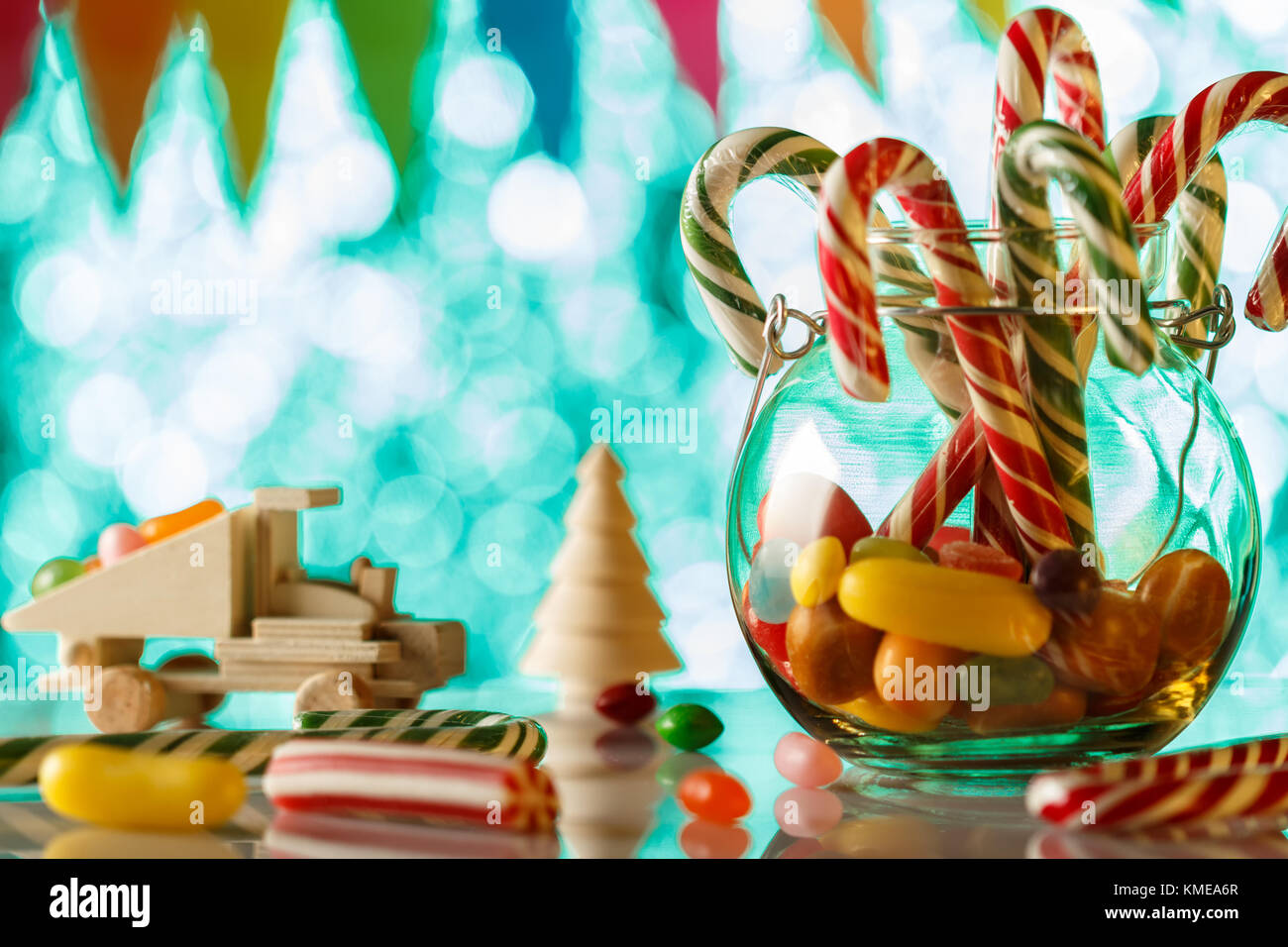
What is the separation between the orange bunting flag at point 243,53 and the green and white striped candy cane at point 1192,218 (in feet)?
3.49

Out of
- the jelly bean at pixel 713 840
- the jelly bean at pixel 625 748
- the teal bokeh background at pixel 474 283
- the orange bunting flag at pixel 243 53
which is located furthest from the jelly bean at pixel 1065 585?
the orange bunting flag at pixel 243 53

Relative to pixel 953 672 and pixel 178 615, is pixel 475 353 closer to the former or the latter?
pixel 178 615

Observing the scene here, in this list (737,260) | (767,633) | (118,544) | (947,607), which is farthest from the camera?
(118,544)

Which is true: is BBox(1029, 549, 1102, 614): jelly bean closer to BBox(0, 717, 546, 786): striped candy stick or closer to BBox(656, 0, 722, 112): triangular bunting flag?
BBox(0, 717, 546, 786): striped candy stick

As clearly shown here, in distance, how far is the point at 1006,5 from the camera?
5.12ft

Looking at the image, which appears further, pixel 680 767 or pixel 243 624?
pixel 243 624

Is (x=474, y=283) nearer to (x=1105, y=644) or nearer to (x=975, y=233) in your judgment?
(x=975, y=233)

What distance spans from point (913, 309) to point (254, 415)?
3.53ft

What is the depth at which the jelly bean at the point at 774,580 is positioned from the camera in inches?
30.9

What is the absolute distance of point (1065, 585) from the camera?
729mm

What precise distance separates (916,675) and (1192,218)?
1.44 ft

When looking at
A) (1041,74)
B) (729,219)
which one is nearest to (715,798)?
(729,219)
